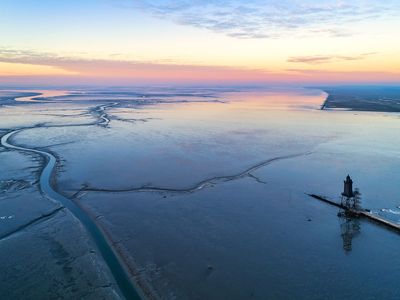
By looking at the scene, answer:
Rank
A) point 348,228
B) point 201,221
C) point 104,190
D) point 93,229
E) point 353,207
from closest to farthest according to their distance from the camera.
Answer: point 93,229 < point 348,228 < point 201,221 < point 353,207 < point 104,190

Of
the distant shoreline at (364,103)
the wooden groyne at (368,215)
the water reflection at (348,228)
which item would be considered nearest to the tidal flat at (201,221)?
the water reflection at (348,228)

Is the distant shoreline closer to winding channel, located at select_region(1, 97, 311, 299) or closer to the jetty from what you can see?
winding channel, located at select_region(1, 97, 311, 299)

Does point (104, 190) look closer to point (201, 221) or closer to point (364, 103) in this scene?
point (201, 221)

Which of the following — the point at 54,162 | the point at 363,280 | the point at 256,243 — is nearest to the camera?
the point at 363,280

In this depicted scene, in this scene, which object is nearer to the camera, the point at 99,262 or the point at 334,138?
the point at 99,262

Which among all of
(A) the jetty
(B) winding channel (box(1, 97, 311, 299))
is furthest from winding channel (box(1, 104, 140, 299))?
(A) the jetty

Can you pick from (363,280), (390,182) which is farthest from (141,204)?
(390,182)

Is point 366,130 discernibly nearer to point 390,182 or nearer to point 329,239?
point 390,182

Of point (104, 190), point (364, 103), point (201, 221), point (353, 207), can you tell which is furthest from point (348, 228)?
point (364, 103)
